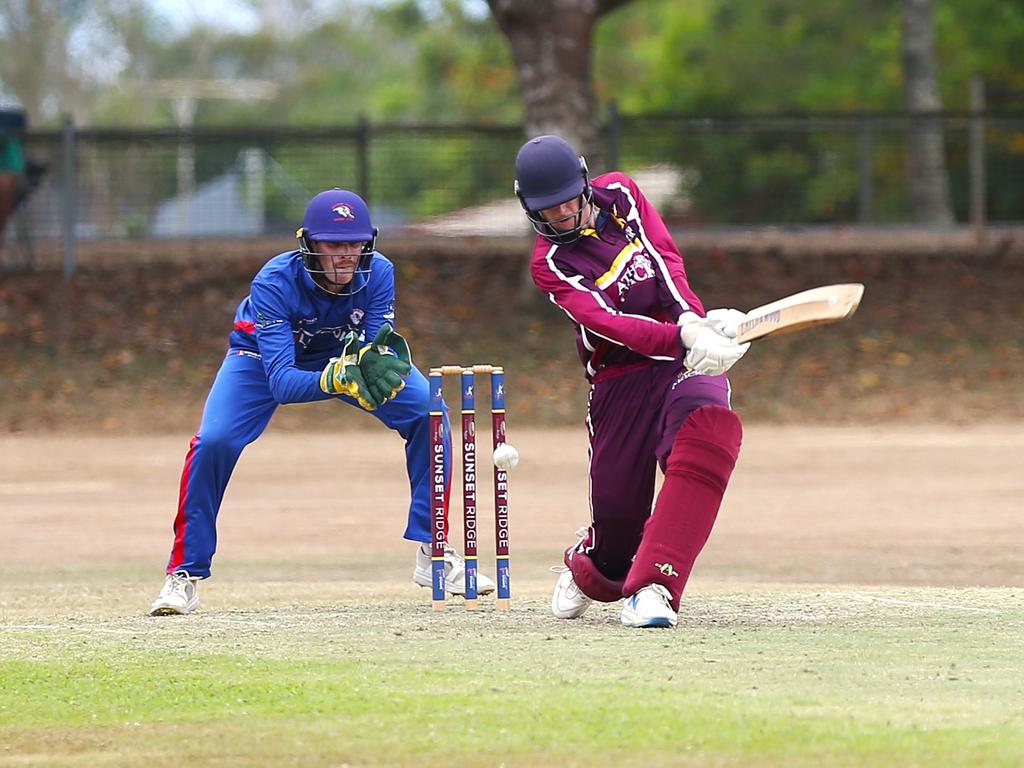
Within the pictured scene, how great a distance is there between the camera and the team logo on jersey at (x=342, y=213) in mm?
8523

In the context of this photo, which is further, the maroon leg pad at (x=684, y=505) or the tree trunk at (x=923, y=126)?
the tree trunk at (x=923, y=126)

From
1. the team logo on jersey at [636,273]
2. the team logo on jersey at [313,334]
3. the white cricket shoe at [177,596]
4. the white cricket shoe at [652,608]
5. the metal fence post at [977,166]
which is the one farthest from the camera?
the metal fence post at [977,166]

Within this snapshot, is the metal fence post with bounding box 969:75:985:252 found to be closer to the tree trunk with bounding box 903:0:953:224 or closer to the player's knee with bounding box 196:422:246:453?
the tree trunk with bounding box 903:0:953:224

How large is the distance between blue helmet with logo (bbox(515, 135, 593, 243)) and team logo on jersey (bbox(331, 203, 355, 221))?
102cm

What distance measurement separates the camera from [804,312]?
7434mm

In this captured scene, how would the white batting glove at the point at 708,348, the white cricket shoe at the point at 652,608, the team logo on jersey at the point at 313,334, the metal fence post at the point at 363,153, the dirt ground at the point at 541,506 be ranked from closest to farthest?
the white batting glove at the point at 708,348, the white cricket shoe at the point at 652,608, the team logo on jersey at the point at 313,334, the dirt ground at the point at 541,506, the metal fence post at the point at 363,153

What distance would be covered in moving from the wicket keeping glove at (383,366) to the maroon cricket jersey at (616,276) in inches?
28.1

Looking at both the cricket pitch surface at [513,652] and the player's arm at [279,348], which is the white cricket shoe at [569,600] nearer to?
the cricket pitch surface at [513,652]

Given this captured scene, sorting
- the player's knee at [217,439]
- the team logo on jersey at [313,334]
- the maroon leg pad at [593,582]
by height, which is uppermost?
the team logo on jersey at [313,334]

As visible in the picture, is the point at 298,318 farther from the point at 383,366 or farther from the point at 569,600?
the point at 569,600

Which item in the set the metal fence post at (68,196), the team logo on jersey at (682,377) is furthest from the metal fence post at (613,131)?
the team logo on jersey at (682,377)

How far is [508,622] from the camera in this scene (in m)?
7.99

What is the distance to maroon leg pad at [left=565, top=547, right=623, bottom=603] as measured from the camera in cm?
817

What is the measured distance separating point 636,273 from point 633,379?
44 centimetres
